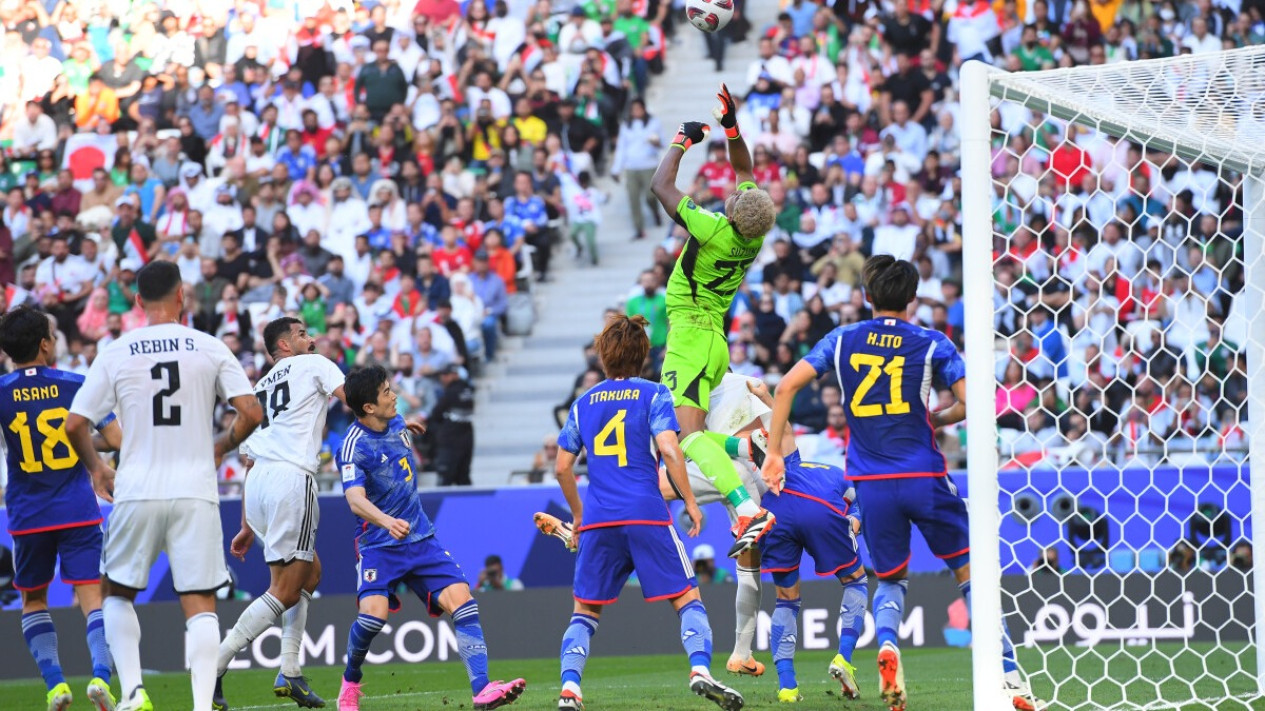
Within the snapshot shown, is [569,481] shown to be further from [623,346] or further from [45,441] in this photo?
Result: [45,441]

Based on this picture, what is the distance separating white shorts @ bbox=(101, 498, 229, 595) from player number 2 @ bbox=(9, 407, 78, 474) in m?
1.71

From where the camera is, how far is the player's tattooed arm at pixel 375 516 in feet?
26.6

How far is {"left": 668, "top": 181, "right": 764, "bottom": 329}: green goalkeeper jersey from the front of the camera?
916 centimetres

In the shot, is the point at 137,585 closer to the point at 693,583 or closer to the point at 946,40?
the point at 693,583

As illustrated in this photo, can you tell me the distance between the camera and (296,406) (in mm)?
9312

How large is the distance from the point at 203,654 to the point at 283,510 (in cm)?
194

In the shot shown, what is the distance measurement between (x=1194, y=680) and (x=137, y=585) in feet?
20.2

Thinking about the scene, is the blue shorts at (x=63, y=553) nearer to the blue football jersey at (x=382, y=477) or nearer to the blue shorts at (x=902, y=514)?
the blue football jersey at (x=382, y=477)

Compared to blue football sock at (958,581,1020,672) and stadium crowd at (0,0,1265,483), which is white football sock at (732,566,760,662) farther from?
stadium crowd at (0,0,1265,483)

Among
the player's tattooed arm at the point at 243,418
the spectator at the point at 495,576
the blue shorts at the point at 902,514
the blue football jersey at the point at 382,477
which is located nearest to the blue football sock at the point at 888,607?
the blue shorts at the point at 902,514

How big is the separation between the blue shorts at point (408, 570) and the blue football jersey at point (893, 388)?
2.25m

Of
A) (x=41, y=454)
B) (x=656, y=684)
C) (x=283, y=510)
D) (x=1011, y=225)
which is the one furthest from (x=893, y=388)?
(x=1011, y=225)

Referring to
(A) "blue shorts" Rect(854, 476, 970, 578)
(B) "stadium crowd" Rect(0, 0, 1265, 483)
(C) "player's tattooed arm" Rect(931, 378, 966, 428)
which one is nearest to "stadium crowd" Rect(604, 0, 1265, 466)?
(B) "stadium crowd" Rect(0, 0, 1265, 483)

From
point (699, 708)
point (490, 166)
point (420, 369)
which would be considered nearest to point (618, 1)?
point (490, 166)
